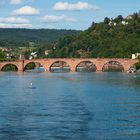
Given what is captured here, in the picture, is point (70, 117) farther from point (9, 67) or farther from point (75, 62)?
point (9, 67)

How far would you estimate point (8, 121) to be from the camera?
151 feet

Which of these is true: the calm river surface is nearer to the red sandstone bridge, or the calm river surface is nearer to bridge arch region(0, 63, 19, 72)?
the red sandstone bridge

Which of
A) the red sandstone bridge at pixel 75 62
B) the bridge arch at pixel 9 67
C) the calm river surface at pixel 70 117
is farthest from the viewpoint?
the bridge arch at pixel 9 67

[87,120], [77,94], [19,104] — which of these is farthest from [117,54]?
[87,120]

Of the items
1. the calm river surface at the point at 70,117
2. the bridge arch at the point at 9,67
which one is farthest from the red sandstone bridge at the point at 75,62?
the calm river surface at the point at 70,117

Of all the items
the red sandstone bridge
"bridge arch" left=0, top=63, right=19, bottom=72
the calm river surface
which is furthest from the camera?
"bridge arch" left=0, top=63, right=19, bottom=72

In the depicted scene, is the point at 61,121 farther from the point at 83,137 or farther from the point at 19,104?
the point at 19,104

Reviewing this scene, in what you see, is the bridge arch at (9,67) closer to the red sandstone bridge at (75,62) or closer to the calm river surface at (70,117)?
the red sandstone bridge at (75,62)

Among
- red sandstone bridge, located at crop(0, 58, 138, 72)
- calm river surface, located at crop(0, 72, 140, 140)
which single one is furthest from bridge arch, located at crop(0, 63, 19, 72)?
calm river surface, located at crop(0, 72, 140, 140)

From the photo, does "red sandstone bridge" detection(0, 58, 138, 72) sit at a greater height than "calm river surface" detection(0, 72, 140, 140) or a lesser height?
greater

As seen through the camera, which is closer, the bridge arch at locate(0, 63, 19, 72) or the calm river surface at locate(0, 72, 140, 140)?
the calm river surface at locate(0, 72, 140, 140)

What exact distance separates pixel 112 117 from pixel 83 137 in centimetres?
864

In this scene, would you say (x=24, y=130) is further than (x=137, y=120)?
No

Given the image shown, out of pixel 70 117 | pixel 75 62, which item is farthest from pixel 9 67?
pixel 70 117
